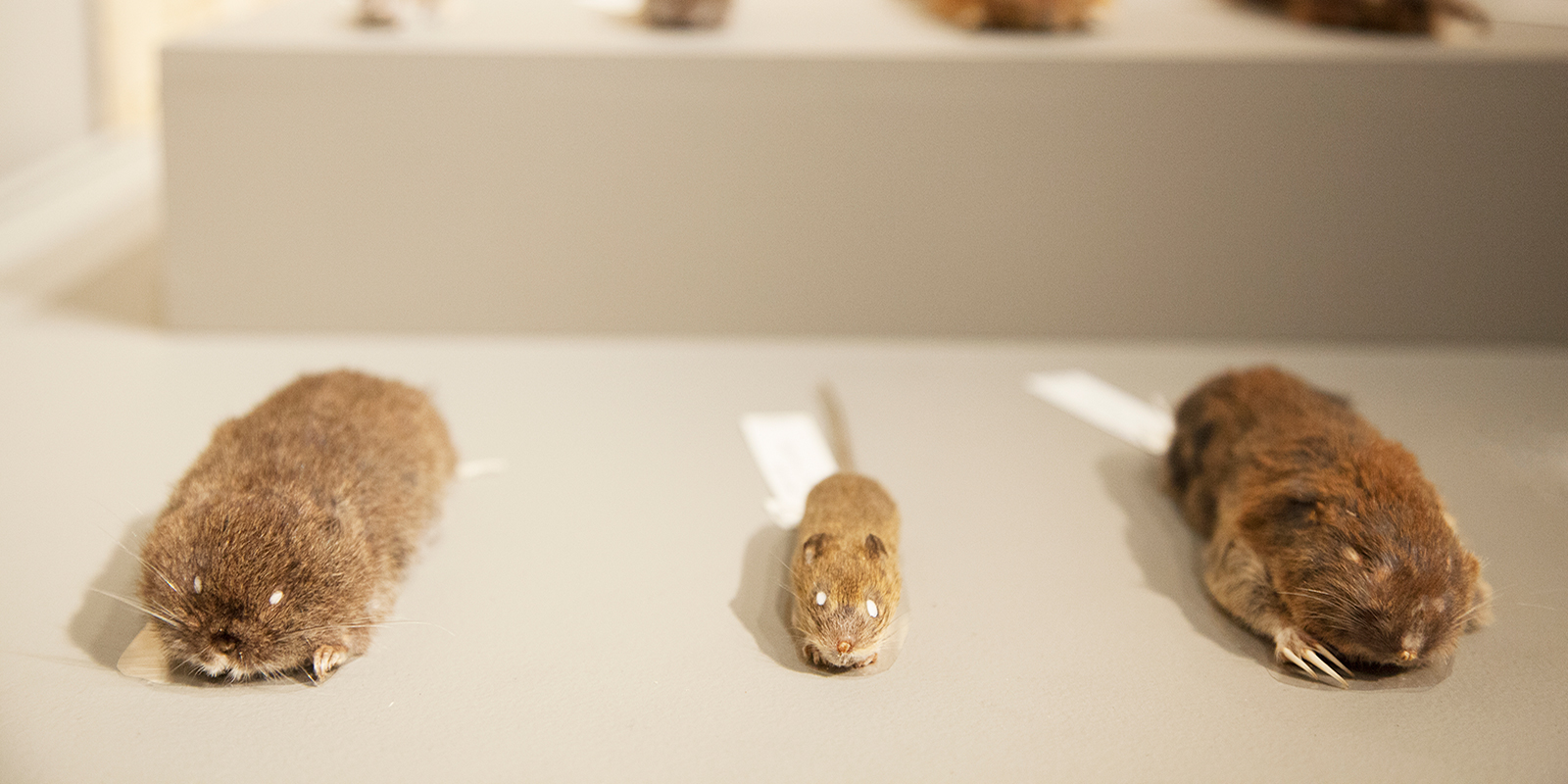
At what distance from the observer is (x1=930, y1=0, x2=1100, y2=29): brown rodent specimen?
450 centimetres

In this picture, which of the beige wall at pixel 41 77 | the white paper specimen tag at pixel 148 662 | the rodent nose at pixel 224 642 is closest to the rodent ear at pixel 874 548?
the rodent nose at pixel 224 642

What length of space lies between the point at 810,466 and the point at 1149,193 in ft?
5.80

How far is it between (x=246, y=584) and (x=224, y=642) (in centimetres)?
13

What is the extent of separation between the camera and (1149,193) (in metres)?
4.39

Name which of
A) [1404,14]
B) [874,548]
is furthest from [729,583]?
[1404,14]

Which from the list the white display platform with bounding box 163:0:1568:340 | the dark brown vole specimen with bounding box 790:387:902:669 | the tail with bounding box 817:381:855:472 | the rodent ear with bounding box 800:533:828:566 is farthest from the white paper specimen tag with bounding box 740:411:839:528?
the white display platform with bounding box 163:0:1568:340

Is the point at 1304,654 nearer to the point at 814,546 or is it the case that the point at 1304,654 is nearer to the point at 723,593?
the point at 814,546

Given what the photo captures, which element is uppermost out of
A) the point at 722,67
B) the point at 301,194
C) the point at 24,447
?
the point at 722,67

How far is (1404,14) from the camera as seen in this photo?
447 cm

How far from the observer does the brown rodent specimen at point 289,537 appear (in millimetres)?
2432

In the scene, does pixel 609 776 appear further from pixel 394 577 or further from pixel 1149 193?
pixel 1149 193

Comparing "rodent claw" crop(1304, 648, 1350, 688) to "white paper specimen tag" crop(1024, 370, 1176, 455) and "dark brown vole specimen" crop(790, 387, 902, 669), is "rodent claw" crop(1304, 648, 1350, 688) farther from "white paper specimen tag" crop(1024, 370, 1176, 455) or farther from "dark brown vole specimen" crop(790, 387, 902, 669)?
"white paper specimen tag" crop(1024, 370, 1176, 455)

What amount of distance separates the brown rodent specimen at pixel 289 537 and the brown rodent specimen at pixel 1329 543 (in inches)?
81.1

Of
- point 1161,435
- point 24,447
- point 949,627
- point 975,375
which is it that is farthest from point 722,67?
point 24,447
